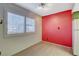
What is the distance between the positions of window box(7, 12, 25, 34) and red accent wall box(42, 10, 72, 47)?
1.93m

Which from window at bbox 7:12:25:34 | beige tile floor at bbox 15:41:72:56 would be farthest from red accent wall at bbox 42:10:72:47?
window at bbox 7:12:25:34

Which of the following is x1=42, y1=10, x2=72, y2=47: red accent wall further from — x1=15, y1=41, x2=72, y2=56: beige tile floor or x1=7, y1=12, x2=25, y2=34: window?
x1=7, y1=12, x2=25, y2=34: window

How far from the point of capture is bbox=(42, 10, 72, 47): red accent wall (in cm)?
394

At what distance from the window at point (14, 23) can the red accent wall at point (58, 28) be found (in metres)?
1.93

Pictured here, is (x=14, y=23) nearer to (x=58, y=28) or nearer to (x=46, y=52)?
(x=46, y=52)

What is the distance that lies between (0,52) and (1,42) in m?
0.25

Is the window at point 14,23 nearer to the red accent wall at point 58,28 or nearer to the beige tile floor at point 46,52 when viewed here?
the beige tile floor at point 46,52

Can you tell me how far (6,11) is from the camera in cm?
241

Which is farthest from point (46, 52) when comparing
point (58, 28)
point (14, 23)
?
point (58, 28)

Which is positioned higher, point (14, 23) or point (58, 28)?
point (14, 23)

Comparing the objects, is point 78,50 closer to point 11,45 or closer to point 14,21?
point 11,45

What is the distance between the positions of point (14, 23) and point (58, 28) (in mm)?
2375

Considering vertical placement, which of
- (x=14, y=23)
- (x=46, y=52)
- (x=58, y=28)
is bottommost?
(x=46, y=52)

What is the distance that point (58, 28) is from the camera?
175 inches
